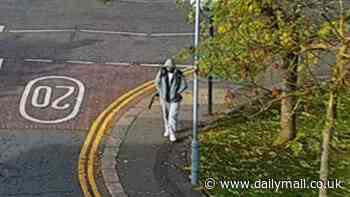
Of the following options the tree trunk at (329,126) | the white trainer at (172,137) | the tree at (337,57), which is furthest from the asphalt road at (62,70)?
the tree at (337,57)

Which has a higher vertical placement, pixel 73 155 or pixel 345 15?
pixel 345 15

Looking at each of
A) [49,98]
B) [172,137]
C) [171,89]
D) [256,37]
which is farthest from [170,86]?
[256,37]

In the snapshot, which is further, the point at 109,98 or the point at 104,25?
the point at 104,25

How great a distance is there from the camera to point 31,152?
51.8 ft

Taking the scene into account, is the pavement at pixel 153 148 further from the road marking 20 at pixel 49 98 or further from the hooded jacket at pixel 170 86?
the road marking 20 at pixel 49 98

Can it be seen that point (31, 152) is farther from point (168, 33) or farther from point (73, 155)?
point (168, 33)

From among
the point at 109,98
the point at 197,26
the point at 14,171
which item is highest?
the point at 197,26

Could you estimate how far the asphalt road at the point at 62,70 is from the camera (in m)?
15.3

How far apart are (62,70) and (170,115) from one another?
16.1 ft

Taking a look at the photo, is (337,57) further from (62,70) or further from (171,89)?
(62,70)

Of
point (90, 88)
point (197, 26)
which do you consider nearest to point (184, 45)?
point (90, 88)

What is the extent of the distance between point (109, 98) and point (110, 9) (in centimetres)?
764

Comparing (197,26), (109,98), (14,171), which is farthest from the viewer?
(109,98)
